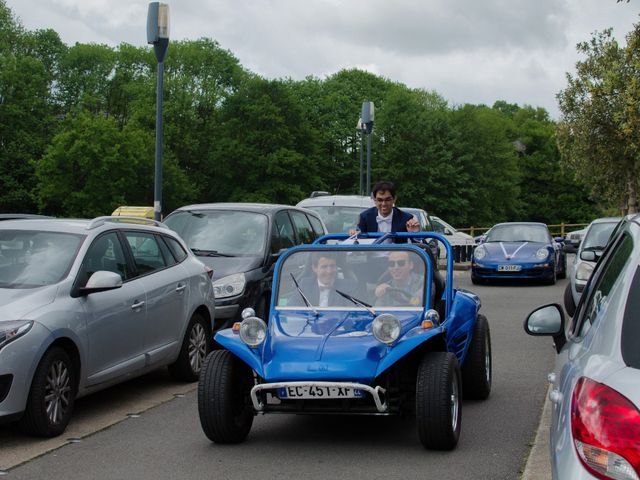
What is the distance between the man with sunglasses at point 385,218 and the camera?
32.4ft

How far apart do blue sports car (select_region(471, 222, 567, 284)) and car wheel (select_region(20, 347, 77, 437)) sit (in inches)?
649

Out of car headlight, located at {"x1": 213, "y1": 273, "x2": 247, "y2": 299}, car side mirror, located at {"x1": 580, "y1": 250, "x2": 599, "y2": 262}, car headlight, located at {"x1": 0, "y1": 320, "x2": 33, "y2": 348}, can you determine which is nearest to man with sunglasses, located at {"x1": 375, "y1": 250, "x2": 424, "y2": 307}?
car headlight, located at {"x1": 0, "y1": 320, "x2": 33, "y2": 348}

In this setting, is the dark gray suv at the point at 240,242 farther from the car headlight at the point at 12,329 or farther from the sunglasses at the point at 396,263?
the car headlight at the point at 12,329

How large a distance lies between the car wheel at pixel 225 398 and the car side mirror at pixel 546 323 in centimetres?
231

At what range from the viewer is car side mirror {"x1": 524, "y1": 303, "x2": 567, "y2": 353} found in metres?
4.82

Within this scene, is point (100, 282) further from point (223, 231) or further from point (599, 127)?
point (599, 127)

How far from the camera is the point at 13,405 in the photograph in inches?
259

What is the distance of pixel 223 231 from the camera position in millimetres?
12617

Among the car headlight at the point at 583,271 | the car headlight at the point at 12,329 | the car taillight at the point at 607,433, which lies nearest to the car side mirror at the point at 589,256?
the car headlight at the point at 583,271

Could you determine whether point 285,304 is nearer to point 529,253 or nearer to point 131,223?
point 131,223

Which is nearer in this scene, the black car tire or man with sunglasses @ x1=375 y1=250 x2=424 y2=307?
man with sunglasses @ x1=375 y1=250 x2=424 y2=307

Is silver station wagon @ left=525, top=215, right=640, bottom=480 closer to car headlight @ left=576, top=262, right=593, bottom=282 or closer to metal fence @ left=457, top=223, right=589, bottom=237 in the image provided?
car headlight @ left=576, top=262, right=593, bottom=282

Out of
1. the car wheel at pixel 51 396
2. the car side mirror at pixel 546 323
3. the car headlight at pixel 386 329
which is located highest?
the car side mirror at pixel 546 323

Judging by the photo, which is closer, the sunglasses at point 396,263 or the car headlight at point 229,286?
the sunglasses at point 396,263
